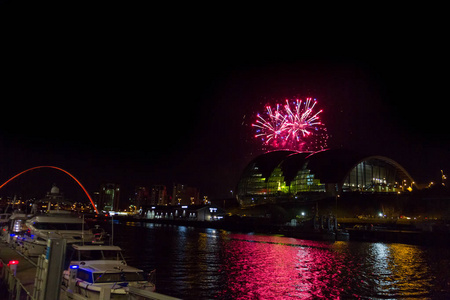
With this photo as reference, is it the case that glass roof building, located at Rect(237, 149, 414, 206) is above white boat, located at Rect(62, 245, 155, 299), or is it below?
above

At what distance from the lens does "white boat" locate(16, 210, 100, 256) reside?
25723 mm

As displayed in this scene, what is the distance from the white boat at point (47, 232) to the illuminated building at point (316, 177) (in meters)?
96.6

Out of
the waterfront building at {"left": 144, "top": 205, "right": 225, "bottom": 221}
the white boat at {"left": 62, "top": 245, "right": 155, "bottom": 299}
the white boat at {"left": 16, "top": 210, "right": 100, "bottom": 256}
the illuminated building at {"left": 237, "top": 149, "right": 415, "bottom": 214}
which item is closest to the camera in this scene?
the white boat at {"left": 62, "top": 245, "right": 155, "bottom": 299}

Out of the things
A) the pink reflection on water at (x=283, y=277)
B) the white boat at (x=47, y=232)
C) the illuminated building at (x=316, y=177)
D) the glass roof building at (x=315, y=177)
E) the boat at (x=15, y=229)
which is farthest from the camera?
the glass roof building at (x=315, y=177)

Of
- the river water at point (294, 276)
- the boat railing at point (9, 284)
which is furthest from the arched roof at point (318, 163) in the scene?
the boat railing at point (9, 284)

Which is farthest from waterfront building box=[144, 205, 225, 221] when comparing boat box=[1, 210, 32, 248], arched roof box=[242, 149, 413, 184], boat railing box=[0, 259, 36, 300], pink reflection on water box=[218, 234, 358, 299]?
boat railing box=[0, 259, 36, 300]

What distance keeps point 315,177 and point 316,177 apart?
0.56m

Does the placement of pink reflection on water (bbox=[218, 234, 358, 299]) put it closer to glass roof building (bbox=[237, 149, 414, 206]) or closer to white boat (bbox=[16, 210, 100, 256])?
white boat (bbox=[16, 210, 100, 256])

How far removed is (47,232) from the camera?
27766 millimetres

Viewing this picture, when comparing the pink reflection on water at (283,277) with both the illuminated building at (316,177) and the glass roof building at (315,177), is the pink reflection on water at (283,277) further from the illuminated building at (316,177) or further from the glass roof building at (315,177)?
the glass roof building at (315,177)

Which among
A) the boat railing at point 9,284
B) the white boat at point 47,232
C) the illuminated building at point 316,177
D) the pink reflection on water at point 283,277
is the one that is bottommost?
the pink reflection on water at point 283,277

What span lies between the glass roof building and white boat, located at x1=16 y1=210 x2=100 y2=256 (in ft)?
336

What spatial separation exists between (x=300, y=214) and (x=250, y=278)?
303 feet

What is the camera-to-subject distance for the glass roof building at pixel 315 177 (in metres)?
126
